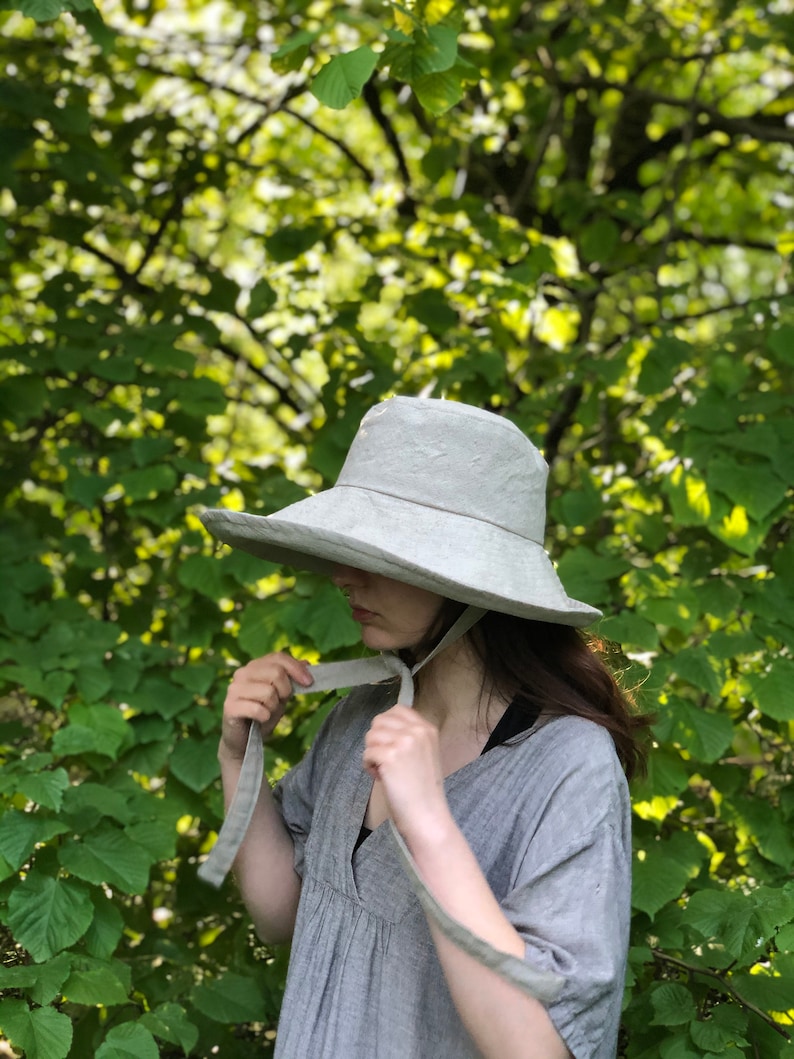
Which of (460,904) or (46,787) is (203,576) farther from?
(460,904)

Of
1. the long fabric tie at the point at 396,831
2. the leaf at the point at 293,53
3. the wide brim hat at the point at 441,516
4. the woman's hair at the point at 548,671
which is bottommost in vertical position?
the long fabric tie at the point at 396,831

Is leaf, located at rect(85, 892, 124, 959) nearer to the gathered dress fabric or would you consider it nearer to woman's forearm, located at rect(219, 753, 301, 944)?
woman's forearm, located at rect(219, 753, 301, 944)

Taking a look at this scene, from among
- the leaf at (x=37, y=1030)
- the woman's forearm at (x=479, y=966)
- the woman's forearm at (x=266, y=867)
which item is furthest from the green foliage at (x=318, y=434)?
the woman's forearm at (x=479, y=966)

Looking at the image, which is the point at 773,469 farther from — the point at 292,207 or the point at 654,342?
the point at 292,207

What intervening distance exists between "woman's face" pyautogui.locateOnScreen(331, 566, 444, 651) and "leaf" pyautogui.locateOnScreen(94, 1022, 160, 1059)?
3.00ft

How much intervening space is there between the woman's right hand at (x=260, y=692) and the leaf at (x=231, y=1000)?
841 millimetres

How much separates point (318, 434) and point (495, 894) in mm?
1915

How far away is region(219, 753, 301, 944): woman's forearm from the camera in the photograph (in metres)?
1.74

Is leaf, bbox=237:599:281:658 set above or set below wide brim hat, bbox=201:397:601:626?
below

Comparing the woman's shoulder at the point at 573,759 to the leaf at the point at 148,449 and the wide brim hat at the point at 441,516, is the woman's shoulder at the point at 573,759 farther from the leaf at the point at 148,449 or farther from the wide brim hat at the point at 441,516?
the leaf at the point at 148,449

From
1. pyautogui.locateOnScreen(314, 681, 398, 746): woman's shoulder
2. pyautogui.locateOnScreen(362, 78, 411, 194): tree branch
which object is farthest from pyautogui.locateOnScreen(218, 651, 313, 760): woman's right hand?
pyautogui.locateOnScreen(362, 78, 411, 194): tree branch

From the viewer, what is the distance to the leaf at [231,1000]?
222 cm

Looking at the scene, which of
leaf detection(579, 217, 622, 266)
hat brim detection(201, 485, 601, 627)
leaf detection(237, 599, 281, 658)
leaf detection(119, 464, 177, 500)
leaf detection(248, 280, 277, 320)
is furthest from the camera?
leaf detection(579, 217, 622, 266)

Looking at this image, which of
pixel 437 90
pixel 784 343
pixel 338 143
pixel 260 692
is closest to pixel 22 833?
pixel 260 692
